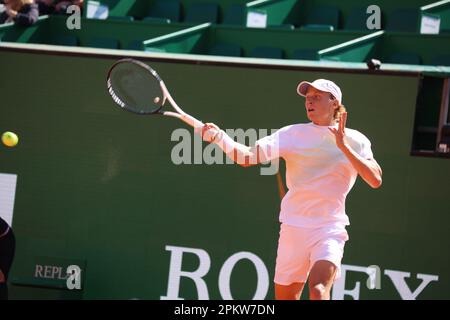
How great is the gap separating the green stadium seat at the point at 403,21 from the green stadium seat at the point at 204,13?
2109 millimetres

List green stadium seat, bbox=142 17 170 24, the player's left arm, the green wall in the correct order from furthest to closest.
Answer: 1. green stadium seat, bbox=142 17 170 24
2. the green wall
3. the player's left arm

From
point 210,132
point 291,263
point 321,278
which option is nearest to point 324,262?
point 321,278

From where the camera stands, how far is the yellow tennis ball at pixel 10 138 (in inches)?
329

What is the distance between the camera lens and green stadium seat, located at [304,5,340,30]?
10.5m

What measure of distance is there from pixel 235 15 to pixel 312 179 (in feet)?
19.2

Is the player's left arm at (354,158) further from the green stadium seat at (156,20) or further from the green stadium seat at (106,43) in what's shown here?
the green stadium seat at (106,43)

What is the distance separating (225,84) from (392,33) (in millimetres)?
2261

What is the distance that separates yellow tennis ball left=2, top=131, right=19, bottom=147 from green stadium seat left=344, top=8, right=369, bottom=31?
4.07 m

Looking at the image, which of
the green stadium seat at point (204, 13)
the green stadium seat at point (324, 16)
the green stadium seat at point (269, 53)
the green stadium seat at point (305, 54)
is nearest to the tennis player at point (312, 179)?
the green stadium seat at point (305, 54)

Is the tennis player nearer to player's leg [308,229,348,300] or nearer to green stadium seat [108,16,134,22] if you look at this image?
player's leg [308,229,348,300]

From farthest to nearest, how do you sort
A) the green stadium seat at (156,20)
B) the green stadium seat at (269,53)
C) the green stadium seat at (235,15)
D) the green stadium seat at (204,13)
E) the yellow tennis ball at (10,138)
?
the green stadium seat at (204,13) → the green stadium seat at (235,15) → the green stadium seat at (156,20) → the green stadium seat at (269,53) → the yellow tennis ball at (10,138)

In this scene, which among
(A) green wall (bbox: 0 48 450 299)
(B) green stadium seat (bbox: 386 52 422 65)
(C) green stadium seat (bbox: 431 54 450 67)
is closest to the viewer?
(A) green wall (bbox: 0 48 450 299)

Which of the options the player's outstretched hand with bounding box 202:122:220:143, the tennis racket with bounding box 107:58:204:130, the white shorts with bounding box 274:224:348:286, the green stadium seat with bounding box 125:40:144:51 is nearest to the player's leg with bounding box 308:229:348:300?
the white shorts with bounding box 274:224:348:286

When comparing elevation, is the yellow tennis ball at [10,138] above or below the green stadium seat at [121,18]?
below
